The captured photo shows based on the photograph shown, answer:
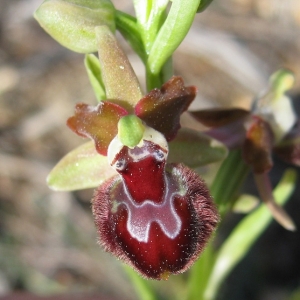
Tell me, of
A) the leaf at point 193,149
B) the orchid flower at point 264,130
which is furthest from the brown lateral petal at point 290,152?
the leaf at point 193,149

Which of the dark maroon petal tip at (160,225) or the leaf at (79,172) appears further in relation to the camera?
the leaf at (79,172)

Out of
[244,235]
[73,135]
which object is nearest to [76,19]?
[244,235]

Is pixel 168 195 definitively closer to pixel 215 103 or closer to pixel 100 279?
pixel 100 279

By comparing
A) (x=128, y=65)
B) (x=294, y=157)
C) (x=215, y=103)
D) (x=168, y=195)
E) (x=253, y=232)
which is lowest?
(x=215, y=103)

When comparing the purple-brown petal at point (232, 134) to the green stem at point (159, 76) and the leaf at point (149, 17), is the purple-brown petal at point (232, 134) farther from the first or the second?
the leaf at point (149, 17)

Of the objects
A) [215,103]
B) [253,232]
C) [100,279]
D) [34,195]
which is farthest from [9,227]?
[253,232]

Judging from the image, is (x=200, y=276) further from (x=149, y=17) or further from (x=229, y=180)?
(x=149, y=17)

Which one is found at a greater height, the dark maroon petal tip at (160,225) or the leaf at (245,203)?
the dark maroon petal tip at (160,225)
